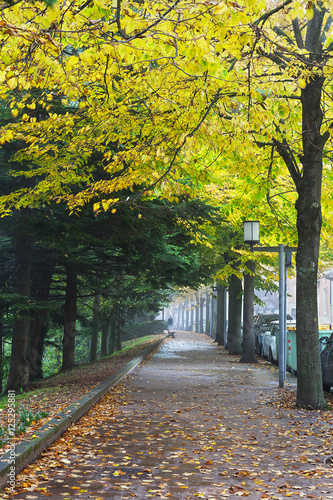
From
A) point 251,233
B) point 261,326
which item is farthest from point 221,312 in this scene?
point 251,233

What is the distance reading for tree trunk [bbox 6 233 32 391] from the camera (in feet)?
57.4

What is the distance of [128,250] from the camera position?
1661cm

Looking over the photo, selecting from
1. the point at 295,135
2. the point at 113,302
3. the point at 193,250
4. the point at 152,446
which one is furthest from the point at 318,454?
the point at 113,302

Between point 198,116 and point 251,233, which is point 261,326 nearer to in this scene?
point 251,233

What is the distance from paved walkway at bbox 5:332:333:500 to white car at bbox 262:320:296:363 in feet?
29.2

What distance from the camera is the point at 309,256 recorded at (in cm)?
1117

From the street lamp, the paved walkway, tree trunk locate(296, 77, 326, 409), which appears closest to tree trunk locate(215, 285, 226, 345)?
the street lamp

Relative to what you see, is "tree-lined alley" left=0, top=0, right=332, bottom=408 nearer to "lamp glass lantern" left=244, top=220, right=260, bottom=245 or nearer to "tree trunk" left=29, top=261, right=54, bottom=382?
"lamp glass lantern" left=244, top=220, right=260, bottom=245

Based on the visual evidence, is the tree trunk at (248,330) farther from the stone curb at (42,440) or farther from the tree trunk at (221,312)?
the stone curb at (42,440)

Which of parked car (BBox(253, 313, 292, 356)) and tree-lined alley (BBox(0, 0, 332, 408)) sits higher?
tree-lined alley (BBox(0, 0, 332, 408))

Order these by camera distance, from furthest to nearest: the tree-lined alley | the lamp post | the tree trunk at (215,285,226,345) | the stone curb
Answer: the tree trunk at (215,285,226,345) < the lamp post < the tree-lined alley < the stone curb

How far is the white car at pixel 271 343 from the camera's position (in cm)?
2195

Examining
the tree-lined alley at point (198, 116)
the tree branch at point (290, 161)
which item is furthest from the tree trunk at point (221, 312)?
the tree branch at point (290, 161)

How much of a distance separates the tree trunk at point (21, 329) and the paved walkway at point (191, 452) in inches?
220
